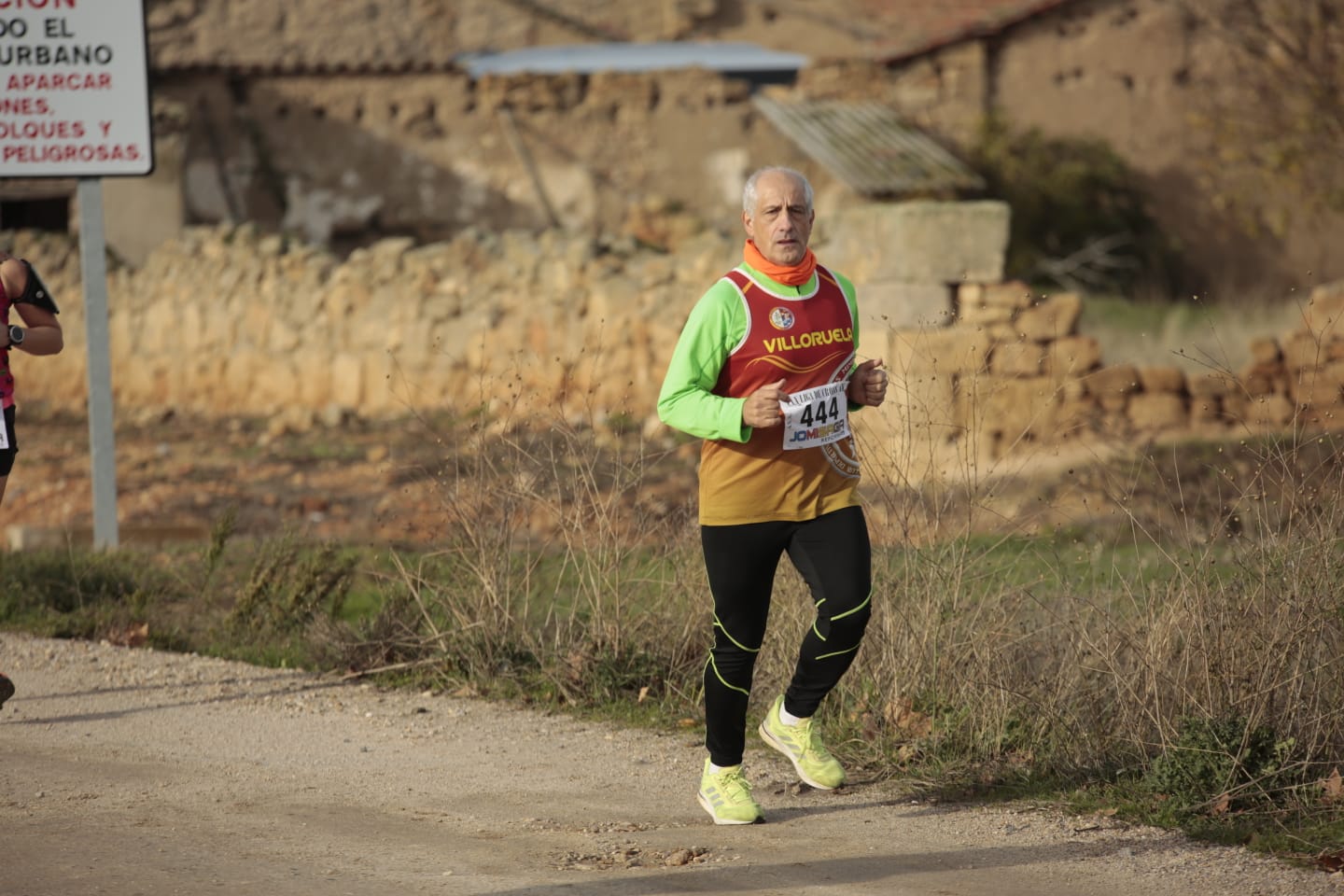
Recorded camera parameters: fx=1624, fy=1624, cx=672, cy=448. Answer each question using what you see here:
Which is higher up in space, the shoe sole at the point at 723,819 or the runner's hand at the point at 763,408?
the runner's hand at the point at 763,408

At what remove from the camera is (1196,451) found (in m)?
12.2

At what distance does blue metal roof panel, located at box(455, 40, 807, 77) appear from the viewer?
75.9ft

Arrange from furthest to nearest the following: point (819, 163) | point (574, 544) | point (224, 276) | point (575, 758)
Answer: point (819, 163), point (224, 276), point (574, 544), point (575, 758)

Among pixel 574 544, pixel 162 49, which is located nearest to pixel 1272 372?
pixel 574 544

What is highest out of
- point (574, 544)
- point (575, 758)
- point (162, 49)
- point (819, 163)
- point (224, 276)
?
point (162, 49)

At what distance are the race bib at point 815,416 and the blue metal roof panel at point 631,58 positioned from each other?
730 inches

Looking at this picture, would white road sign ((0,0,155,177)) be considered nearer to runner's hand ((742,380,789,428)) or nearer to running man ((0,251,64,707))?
running man ((0,251,64,707))

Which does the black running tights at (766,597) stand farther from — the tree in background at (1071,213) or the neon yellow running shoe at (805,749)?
the tree in background at (1071,213)

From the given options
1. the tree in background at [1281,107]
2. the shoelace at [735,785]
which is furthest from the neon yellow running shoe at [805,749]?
the tree in background at [1281,107]

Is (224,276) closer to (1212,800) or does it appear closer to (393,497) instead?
(393,497)

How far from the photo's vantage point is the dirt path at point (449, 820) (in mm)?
4238

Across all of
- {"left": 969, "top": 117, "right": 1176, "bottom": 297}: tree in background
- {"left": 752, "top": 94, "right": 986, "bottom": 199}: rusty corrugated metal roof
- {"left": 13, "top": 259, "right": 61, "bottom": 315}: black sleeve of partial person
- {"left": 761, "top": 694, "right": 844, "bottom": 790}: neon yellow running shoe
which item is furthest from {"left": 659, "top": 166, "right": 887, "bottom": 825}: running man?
{"left": 969, "top": 117, "right": 1176, "bottom": 297}: tree in background

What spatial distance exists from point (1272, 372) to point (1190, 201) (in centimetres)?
969

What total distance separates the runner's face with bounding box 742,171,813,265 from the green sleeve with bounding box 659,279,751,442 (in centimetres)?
17
